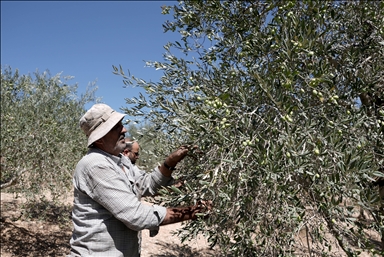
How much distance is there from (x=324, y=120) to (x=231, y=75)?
0.84 metres

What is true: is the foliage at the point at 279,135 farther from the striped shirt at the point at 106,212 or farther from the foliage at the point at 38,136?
the foliage at the point at 38,136

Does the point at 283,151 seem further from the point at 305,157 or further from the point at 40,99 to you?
the point at 40,99

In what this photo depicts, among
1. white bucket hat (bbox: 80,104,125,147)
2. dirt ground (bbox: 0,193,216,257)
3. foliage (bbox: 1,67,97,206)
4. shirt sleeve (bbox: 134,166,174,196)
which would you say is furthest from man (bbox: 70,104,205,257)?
dirt ground (bbox: 0,193,216,257)

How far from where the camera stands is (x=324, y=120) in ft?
8.36

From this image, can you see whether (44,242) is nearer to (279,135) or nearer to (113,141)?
(113,141)

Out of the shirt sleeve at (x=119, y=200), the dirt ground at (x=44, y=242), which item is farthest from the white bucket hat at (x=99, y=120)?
the dirt ground at (x=44, y=242)

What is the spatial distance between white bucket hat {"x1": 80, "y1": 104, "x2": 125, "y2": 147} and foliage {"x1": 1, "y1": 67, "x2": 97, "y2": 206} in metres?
4.71

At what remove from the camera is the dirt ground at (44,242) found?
822 centimetres

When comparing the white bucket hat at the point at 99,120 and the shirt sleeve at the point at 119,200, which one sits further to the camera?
the white bucket hat at the point at 99,120

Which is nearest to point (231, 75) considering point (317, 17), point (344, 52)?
point (317, 17)

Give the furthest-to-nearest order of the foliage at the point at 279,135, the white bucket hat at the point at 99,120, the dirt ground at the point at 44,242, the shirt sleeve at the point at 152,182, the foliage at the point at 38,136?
the dirt ground at the point at 44,242
the foliage at the point at 38,136
the shirt sleeve at the point at 152,182
the white bucket hat at the point at 99,120
the foliage at the point at 279,135

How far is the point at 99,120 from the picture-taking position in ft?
8.45

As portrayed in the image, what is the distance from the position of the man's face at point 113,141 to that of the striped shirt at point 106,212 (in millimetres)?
58

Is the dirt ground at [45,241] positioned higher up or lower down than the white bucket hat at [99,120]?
lower down
